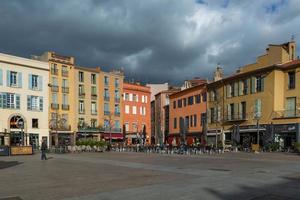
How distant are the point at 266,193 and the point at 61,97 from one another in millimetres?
56029

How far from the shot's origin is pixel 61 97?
209 feet

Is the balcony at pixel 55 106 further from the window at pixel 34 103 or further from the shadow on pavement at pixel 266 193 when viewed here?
the shadow on pavement at pixel 266 193

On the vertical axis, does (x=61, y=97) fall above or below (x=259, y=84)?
below

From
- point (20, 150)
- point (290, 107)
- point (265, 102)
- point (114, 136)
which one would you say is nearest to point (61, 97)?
point (114, 136)

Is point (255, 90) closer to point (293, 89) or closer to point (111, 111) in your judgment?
point (293, 89)

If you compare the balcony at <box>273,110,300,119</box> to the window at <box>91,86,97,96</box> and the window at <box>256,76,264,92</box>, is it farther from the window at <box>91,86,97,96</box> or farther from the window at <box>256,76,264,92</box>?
the window at <box>91,86,97,96</box>

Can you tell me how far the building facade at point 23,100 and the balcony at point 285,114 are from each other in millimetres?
33004

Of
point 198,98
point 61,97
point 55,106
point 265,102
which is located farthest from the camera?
point 61,97

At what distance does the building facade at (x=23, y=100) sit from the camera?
55.1 m

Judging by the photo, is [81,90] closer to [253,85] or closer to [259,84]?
[253,85]

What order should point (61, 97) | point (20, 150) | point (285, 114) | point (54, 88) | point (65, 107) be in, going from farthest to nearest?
point (65, 107) → point (61, 97) → point (54, 88) → point (285, 114) → point (20, 150)

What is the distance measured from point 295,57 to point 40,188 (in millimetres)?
42600

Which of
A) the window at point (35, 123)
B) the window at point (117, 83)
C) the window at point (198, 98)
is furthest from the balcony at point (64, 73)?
the window at point (198, 98)

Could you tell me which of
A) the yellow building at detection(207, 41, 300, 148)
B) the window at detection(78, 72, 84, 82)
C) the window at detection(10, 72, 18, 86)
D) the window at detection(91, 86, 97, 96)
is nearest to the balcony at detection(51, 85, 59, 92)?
the window at detection(78, 72, 84, 82)
